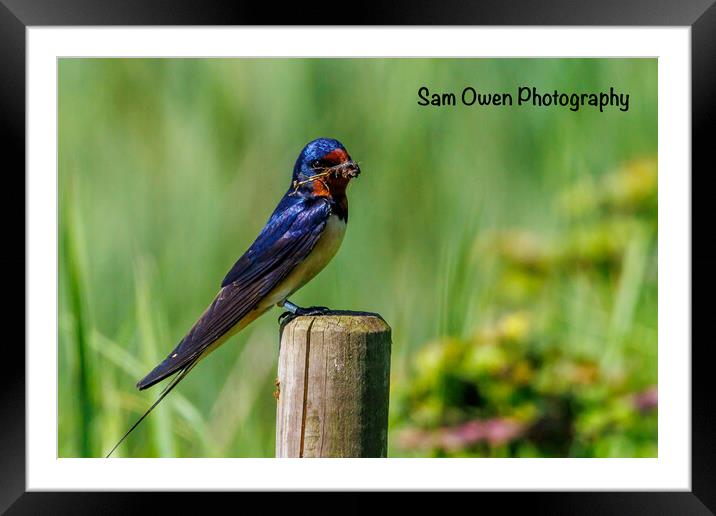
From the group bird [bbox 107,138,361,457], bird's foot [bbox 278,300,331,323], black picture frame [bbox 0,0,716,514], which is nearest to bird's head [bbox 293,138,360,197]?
bird [bbox 107,138,361,457]

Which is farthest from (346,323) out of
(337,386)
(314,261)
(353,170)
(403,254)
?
(403,254)

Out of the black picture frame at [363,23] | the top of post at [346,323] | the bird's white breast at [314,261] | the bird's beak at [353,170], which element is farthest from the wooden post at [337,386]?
the bird's beak at [353,170]

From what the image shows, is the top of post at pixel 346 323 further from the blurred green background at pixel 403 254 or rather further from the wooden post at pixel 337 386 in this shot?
the blurred green background at pixel 403 254

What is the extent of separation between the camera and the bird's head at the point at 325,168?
14.7ft

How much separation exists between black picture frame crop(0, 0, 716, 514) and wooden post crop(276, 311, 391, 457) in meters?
0.33

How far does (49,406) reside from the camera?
395 centimetres

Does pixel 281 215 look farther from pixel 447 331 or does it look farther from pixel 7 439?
pixel 7 439

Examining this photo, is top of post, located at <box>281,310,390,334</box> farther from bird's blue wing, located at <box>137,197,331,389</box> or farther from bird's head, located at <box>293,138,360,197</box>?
bird's head, located at <box>293,138,360,197</box>

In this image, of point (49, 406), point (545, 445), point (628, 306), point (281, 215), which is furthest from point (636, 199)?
point (49, 406)

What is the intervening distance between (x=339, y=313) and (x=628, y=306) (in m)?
2.00

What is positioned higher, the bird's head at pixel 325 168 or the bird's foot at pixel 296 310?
the bird's head at pixel 325 168

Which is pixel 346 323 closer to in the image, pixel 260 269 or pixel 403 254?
pixel 260 269

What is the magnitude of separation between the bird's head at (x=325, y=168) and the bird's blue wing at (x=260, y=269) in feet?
0.23

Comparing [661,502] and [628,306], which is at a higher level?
[628,306]
